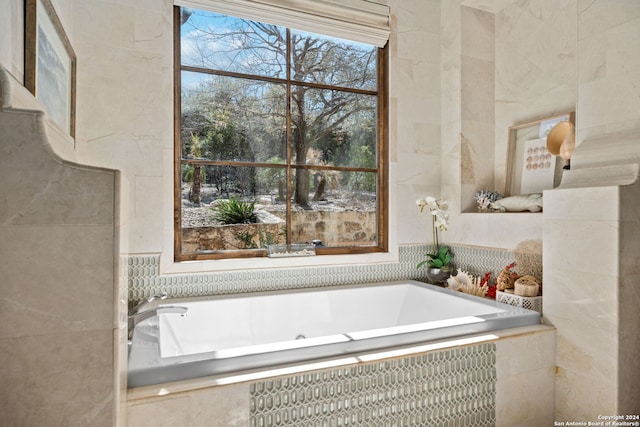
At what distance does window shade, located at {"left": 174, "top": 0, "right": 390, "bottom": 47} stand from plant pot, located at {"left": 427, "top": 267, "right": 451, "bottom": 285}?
1594mm

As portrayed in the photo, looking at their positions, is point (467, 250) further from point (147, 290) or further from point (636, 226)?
point (147, 290)

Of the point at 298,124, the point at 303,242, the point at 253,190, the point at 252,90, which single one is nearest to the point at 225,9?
the point at 252,90

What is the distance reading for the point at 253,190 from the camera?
7.87 feet

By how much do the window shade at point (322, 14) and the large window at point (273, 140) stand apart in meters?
0.10

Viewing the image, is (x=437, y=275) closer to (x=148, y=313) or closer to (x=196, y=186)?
(x=196, y=186)

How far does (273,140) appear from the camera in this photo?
96.2 inches

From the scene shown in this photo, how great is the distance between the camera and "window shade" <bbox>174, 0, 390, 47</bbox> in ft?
7.34

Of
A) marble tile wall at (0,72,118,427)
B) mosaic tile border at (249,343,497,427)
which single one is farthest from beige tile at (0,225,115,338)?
mosaic tile border at (249,343,497,427)

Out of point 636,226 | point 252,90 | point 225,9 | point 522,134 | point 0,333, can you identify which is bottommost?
point 0,333

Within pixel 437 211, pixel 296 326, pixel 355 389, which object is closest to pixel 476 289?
pixel 437 211

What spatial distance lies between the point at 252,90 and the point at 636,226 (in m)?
2.09

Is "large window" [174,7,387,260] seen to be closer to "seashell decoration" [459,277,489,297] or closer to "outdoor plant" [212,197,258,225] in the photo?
"outdoor plant" [212,197,258,225]

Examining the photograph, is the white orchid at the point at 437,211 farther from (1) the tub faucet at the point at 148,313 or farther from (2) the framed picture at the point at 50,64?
(2) the framed picture at the point at 50,64

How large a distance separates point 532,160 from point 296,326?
72.9 inches
